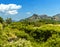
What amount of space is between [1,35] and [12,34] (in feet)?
10.2

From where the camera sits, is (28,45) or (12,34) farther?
(12,34)

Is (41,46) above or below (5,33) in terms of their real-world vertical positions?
below

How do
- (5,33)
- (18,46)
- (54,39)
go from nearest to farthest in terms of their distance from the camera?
(18,46) < (54,39) < (5,33)

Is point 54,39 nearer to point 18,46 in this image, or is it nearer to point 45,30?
point 45,30

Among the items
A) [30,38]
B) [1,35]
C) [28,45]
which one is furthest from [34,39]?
[28,45]

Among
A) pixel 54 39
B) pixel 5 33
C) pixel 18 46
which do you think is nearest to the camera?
pixel 18 46

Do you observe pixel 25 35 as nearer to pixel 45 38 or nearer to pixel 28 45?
pixel 45 38

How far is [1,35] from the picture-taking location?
32.5 metres

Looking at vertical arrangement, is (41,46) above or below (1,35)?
below

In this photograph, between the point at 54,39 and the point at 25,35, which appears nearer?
the point at 54,39

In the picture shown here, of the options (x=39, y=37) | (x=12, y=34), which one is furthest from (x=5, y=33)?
(x=39, y=37)

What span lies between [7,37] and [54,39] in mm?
8340

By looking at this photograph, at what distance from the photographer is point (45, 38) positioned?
35625 mm

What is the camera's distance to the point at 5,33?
3431 cm
